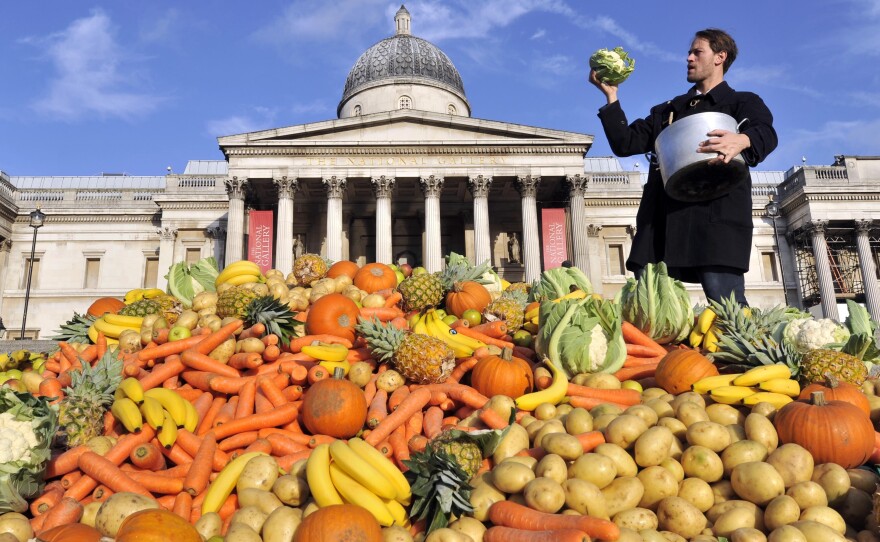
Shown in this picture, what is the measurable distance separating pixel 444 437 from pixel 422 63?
39.9 metres

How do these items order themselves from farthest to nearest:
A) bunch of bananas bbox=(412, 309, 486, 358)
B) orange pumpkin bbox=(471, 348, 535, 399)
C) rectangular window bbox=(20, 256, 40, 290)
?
rectangular window bbox=(20, 256, 40, 290)
bunch of bananas bbox=(412, 309, 486, 358)
orange pumpkin bbox=(471, 348, 535, 399)

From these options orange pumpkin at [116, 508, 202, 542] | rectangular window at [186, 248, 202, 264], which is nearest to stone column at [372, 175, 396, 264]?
rectangular window at [186, 248, 202, 264]

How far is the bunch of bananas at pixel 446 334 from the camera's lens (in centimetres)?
566

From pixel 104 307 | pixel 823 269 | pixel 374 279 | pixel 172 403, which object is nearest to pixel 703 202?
pixel 374 279

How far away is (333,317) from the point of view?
625 centimetres

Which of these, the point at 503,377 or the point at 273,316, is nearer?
the point at 503,377

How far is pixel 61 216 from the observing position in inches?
1538

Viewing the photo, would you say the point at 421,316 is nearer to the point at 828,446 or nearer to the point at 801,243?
the point at 828,446

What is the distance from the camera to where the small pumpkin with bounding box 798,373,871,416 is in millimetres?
4230

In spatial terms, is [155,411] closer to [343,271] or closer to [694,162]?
[343,271]

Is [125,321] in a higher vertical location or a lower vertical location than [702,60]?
lower

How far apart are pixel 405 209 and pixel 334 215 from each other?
6.35m

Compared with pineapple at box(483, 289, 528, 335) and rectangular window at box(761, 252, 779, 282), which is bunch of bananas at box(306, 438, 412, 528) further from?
rectangular window at box(761, 252, 779, 282)

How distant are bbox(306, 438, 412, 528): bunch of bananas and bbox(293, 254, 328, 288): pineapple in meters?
4.80
